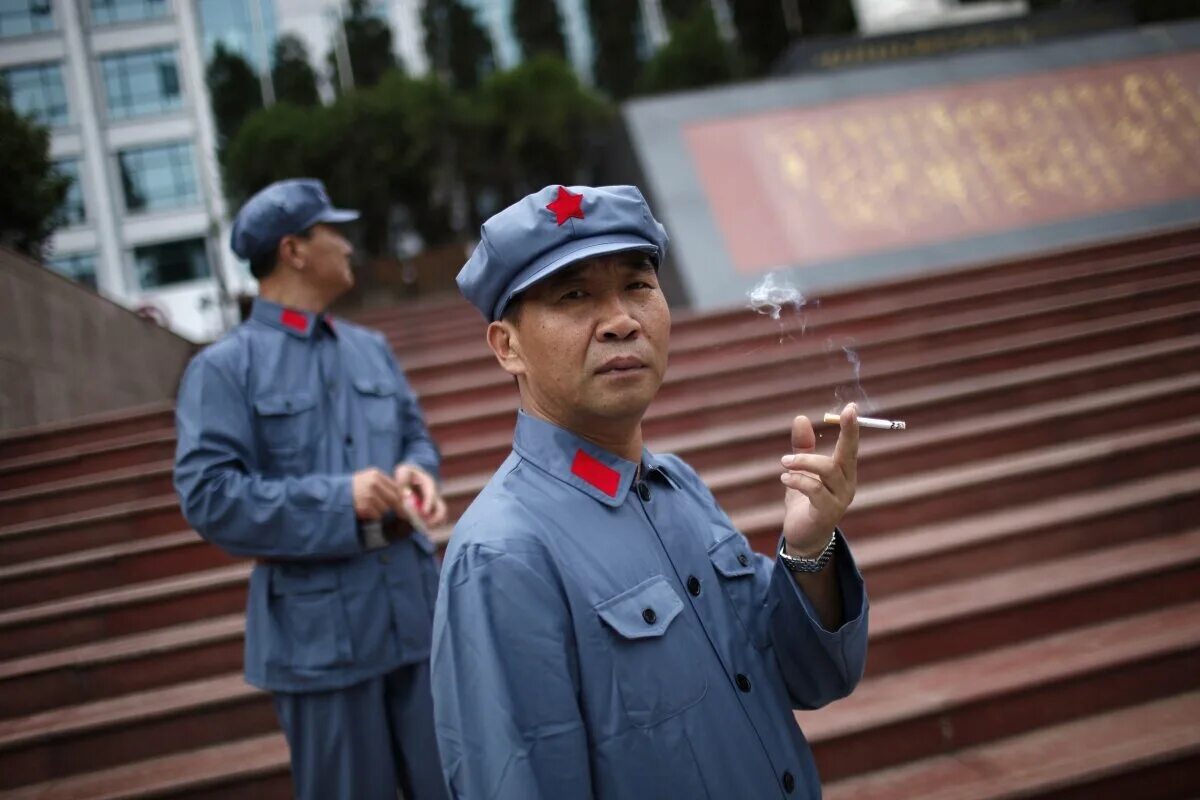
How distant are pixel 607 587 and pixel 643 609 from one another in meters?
0.06

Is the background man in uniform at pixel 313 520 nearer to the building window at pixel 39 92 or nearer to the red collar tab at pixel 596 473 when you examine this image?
the red collar tab at pixel 596 473

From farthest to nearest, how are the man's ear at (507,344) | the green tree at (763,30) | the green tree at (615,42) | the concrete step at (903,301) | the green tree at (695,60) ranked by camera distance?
the green tree at (615,42) → the green tree at (763,30) → the green tree at (695,60) → the concrete step at (903,301) → the man's ear at (507,344)

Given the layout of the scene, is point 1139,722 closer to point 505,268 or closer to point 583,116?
point 505,268

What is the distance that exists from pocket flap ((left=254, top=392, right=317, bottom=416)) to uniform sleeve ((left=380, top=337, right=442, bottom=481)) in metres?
0.29

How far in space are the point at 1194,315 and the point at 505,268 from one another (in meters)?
5.56

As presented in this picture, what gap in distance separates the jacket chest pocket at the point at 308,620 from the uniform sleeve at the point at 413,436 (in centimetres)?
41

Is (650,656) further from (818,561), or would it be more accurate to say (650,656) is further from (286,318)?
(286,318)

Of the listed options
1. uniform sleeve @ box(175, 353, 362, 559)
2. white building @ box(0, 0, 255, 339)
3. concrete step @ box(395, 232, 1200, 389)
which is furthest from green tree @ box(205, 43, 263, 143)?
uniform sleeve @ box(175, 353, 362, 559)

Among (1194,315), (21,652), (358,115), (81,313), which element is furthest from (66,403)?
(358,115)

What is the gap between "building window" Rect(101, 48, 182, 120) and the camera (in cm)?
636

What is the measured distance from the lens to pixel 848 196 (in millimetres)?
7160

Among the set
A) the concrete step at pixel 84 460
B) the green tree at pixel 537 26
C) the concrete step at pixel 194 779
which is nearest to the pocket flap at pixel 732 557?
the concrete step at pixel 194 779

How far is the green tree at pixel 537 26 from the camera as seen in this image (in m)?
29.5

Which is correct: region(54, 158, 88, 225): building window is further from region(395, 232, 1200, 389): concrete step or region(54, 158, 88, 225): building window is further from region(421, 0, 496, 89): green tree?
region(421, 0, 496, 89): green tree
